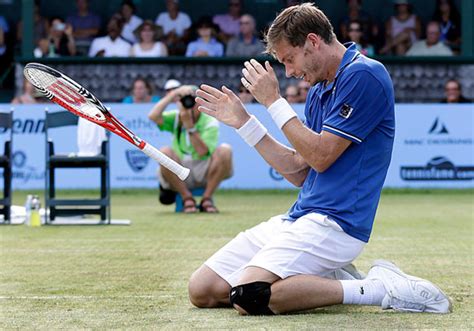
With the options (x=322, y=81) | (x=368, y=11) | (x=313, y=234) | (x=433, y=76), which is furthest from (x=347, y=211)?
(x=368, y=11)

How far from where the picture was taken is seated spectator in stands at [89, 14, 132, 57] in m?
21.4

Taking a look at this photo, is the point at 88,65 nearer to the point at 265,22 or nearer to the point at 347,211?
the point at 265,22

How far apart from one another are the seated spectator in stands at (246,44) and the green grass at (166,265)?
5905 millimetres

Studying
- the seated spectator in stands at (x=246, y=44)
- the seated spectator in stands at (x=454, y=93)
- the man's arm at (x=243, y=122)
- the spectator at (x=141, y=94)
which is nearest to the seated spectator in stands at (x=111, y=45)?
the seated spectator in stands at (x=246, y=44)

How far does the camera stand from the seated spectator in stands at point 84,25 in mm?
22703

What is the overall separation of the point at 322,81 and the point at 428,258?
10.8 ft

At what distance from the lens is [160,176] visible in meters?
14.6

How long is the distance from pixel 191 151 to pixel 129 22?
8073 mm

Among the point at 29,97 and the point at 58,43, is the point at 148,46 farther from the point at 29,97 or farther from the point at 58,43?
the point at 29,97

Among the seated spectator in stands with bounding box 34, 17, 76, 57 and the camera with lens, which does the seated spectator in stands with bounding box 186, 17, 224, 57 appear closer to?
the seated spectator in stands with bounding box 34, 17, 76, 57

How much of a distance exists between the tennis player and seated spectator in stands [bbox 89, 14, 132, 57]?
15.2 m

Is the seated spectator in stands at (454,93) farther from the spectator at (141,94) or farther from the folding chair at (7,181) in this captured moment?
the folding chair at (7,181)

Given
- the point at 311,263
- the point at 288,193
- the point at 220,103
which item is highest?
the point at 220,103

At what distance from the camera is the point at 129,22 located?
22375 mm
